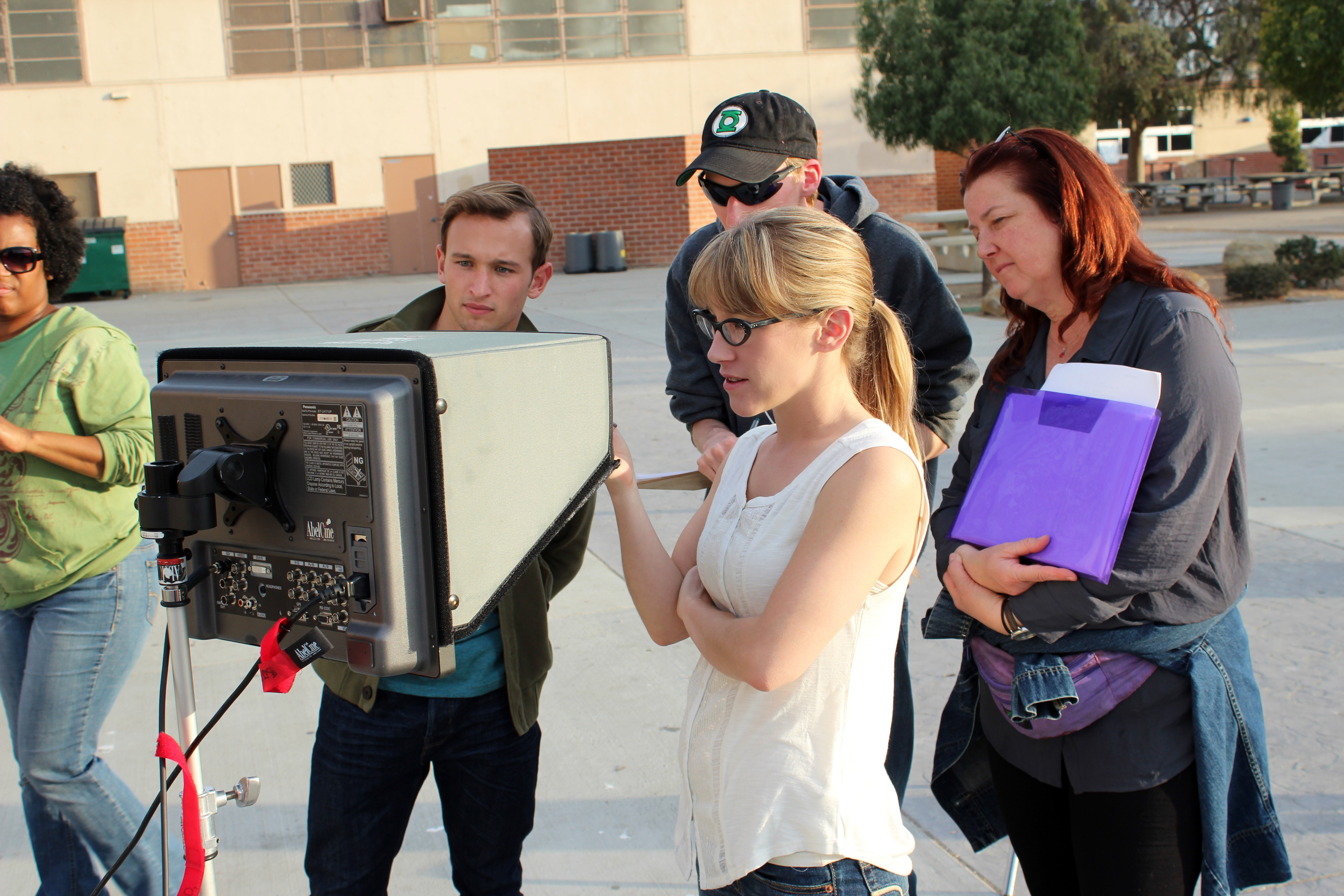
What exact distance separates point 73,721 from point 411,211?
21.4 meters

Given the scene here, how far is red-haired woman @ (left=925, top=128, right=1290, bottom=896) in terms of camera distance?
1.64m

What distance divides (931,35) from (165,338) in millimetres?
12614

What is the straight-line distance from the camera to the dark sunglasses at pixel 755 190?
2.43m

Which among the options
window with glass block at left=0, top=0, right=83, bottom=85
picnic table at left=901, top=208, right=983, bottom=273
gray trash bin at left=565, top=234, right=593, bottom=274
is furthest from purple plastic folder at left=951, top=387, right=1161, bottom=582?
window with glass block at left=0, top=0, right=83, bottom=85

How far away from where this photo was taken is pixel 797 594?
145cm

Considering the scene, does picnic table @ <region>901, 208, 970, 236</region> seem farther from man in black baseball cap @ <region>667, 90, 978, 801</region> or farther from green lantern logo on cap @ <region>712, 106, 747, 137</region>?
green lantern logo on cap @ <region>712, 106, 747, 137</region>

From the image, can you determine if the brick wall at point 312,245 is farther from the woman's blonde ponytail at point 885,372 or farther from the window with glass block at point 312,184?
the woman's blonde ponytail at point 885,372

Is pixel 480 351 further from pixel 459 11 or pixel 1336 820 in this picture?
pixel 459 11

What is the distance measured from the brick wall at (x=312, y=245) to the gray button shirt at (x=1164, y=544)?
72.7ft

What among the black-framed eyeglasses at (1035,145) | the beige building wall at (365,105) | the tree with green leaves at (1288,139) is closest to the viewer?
the black-framed eyeglasses at (1035,145)

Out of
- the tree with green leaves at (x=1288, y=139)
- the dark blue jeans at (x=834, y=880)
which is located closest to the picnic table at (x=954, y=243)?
the dark blue jeans at (x=834, y=880)

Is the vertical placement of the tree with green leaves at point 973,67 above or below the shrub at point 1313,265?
above

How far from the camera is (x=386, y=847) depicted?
2025mm

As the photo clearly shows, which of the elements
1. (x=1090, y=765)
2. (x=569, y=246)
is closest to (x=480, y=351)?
(x=1090, y=765)
